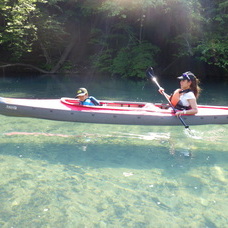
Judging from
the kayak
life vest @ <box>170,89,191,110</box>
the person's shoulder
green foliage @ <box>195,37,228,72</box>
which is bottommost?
the kayak

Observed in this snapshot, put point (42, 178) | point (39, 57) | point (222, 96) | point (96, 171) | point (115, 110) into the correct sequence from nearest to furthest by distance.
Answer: point (42, 178) < point (96, 171) < point (115, 110) < point (222, 96) < point (39, 57)

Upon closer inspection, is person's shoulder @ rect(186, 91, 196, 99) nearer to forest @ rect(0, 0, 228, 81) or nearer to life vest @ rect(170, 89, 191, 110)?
life vest @ rect(170, 89, 191, 110)

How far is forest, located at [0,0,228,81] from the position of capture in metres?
15.5

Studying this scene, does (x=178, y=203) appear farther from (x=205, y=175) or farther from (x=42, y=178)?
(x=42, y=178)

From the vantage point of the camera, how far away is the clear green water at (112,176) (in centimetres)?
306

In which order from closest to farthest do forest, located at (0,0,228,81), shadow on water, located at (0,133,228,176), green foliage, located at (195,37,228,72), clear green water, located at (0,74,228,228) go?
clear green water, located at (0,74,228,228)
shadow on water, located at (0,133,228,176)
green foliage, located at (195,37,228,72)
forest, located at (0,0,228,81)

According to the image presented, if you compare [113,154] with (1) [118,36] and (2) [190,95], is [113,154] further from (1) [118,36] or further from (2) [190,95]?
(1) [118,36]

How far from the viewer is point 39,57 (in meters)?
22.8

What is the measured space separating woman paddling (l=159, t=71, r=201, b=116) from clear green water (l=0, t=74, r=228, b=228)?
2.15 feet

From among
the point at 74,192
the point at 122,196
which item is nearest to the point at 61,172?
the point at 74,192

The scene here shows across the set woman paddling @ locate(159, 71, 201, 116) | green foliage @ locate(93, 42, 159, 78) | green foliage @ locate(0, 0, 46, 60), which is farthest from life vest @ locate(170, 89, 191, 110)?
green foliage @ locate(93, 42, 159, 78)

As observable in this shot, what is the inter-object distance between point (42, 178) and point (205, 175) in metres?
2.49

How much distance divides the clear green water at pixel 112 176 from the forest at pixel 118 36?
10.6 metres

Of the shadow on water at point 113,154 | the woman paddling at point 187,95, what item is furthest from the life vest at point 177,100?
the shadow on water at point 113,154
